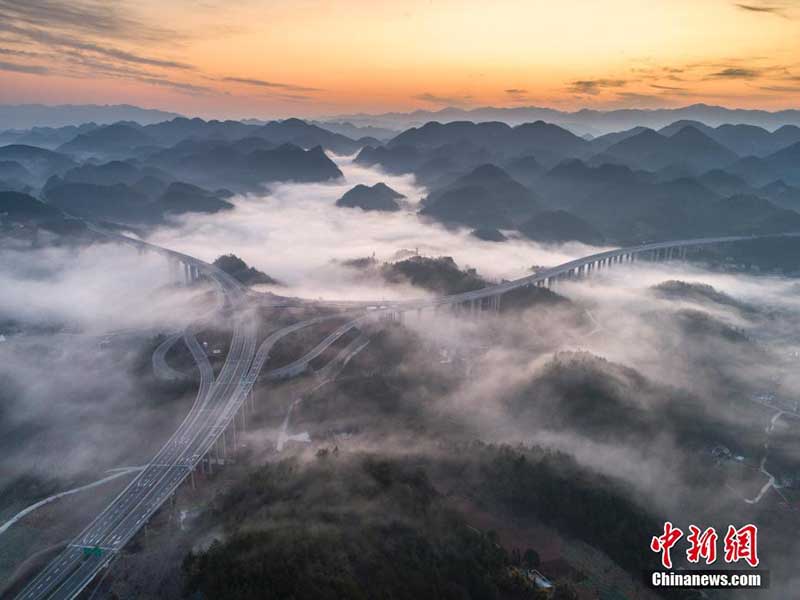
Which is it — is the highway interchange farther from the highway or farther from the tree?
the tree

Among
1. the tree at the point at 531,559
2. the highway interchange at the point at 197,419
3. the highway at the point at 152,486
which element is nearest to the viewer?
the highway at the point at 152,486

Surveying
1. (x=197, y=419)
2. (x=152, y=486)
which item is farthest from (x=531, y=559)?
(x=197, y=419)

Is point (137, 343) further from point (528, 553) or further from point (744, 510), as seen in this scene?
point (744, 510)

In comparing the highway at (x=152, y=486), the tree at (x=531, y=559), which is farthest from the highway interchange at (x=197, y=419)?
the tree at (x=531, y=559)

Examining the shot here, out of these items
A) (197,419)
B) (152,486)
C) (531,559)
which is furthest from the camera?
(197,419)

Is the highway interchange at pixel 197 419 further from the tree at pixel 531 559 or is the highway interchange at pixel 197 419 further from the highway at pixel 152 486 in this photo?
the tree at pixel 531 559

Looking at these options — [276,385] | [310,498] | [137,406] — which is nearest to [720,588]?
[310,498]

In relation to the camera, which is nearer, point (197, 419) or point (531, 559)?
point (531, 559)

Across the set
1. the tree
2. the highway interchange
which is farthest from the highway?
the tree

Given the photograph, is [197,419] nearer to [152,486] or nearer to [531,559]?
[152,486]
